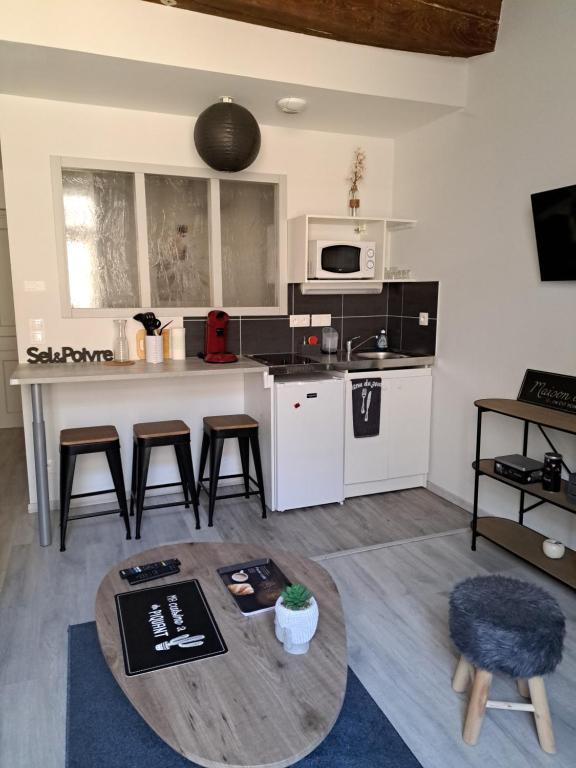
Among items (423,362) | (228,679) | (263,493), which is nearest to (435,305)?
(423,362)

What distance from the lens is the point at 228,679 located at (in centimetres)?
149

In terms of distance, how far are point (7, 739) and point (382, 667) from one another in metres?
1.35

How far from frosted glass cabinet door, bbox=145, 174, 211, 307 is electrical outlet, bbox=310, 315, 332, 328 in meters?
0.83

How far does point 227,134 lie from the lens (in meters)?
3.12

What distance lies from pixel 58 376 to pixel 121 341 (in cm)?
70

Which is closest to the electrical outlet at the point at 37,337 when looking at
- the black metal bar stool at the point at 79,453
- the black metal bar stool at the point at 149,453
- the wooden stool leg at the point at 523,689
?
the black metal bar stool at the point at 79,453

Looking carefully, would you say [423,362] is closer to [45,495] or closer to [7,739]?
[45,495]

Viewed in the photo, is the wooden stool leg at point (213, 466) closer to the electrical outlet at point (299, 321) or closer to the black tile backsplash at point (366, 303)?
the electrical outlet at point (299, 321)

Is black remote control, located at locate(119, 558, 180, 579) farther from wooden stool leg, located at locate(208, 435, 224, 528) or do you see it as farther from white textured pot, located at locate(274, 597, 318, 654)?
wooden stool leg, located at locate(208, 435, 224, 528)

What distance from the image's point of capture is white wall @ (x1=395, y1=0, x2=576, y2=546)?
286 cm

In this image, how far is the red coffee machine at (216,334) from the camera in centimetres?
361

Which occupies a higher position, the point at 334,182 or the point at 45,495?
the point at 334,182

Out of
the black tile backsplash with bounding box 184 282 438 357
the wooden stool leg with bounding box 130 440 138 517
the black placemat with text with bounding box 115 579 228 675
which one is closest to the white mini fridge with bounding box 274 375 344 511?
the black tile backsplash with bounding box 184 282 438 357

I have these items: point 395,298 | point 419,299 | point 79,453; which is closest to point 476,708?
point 79,453
